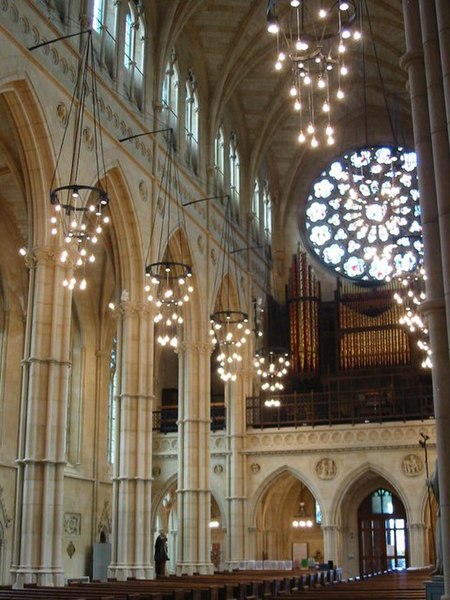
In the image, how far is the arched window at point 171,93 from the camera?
28203 millimetres

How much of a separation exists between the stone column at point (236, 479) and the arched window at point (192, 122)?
351 inches

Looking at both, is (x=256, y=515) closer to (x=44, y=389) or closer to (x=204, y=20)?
(x=44, y=389)

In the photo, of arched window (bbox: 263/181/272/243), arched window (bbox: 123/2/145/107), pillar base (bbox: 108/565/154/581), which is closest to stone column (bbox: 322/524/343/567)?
→ pillar base (bbox: 108/565/154/581)

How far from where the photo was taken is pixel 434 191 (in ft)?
32.3

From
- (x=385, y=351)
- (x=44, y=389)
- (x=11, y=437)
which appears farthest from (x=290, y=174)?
(x=44, y=389)

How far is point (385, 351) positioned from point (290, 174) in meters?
10.5

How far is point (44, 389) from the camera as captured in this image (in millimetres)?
19375

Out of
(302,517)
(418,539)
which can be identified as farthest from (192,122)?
(302,517)

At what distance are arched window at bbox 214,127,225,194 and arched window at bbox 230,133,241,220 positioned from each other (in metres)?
1.14

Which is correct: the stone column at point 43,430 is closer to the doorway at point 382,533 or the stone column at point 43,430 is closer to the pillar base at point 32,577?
the pillar base at point 32,577

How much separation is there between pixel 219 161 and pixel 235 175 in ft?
7.81

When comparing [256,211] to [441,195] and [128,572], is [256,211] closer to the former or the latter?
[128,572]

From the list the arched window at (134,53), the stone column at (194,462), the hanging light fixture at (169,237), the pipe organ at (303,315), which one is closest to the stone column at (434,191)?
the hanging light fixture at (169,237)

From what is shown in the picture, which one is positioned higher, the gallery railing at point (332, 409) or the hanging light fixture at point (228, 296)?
the hanging light fixture at point (228, 296)
